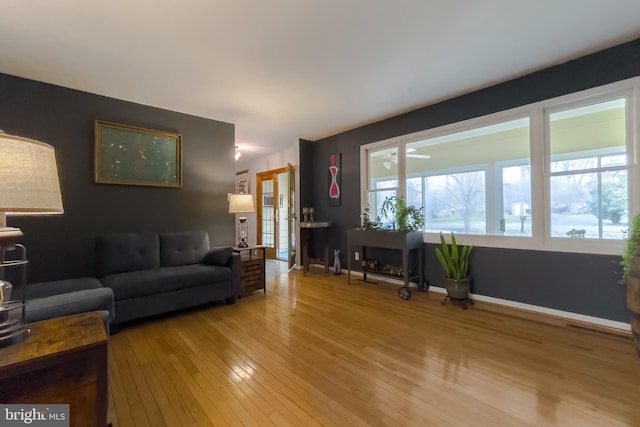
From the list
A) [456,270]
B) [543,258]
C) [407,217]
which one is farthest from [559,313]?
[407,217]

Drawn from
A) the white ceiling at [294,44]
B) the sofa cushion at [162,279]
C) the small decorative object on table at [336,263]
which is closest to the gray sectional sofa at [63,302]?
the sofa cushion at [162,279]

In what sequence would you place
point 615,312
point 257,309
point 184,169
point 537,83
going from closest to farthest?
1. point 615,312
2. point 537,83
3. point 257,309
4. point 184,169

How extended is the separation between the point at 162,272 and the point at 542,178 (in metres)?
4.02

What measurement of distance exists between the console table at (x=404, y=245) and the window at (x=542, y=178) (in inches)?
10.5

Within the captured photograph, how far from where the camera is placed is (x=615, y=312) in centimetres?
240

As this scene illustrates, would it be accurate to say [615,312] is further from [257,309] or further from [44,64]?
[44,64]

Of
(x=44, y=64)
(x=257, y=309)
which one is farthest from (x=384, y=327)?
(x=44, y=64)

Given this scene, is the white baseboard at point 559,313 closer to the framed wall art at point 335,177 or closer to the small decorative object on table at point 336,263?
the small decorative object on table at point 336,263

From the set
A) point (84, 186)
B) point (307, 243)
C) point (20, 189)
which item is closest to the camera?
point (20, 189)

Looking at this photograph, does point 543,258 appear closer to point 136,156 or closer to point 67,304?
point 67,304

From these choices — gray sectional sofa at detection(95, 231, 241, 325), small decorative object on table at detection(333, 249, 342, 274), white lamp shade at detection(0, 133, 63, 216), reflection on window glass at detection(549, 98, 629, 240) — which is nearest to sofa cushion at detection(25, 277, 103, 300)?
gray sectional sofa at detection(95, 231, 241, 325)

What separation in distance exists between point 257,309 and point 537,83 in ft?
12.4

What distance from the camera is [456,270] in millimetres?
3162

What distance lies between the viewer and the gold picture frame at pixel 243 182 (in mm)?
7086
